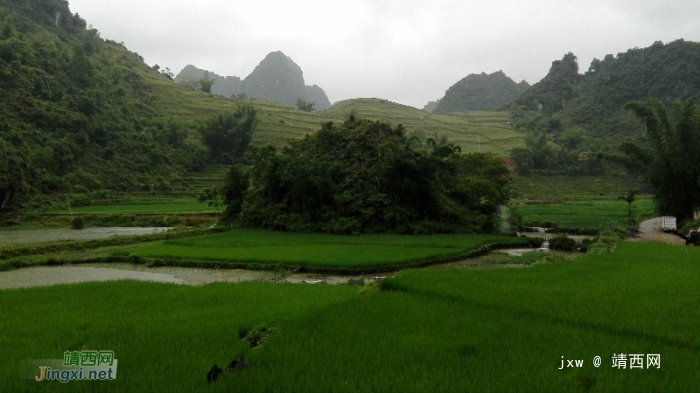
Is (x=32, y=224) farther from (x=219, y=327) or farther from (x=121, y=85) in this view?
(x=121, y=85)

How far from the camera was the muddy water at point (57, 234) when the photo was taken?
1743 cm

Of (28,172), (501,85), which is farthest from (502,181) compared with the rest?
(501,85)

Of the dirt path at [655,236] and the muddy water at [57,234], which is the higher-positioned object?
the muddy water at [57,234]

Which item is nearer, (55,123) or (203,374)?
(203,374)

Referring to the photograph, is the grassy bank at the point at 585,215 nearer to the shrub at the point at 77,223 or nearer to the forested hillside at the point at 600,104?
the forested hillside at the point at 600,104

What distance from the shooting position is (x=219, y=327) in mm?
5402

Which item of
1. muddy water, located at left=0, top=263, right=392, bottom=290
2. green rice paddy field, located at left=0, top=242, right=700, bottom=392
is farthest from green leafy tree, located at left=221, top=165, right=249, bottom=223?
green rice paddy field, located at left=0, top=242, right=700, bottom=392

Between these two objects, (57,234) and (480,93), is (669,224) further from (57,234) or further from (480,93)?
(480,93)

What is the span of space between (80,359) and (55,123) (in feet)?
130

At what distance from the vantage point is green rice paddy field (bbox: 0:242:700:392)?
12.0 ft

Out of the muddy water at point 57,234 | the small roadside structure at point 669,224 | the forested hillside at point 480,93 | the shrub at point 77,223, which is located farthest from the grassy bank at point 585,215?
the forested hillside at point 480,93

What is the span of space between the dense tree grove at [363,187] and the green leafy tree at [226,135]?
22.7m

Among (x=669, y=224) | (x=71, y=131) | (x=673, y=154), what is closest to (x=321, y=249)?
(x=669, y=224)

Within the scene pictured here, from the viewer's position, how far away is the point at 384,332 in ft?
16.5
